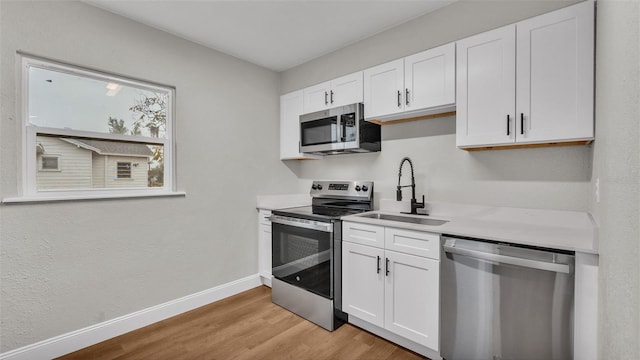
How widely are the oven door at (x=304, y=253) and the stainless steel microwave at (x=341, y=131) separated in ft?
2.74

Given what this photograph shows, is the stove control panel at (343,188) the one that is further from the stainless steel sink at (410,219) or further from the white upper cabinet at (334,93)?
the white upper cabinet at (334,93)

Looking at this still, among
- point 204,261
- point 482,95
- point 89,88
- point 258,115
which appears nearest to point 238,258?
point 204,261

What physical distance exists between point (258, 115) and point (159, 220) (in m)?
1.60

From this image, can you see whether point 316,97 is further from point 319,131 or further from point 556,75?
point 556,75

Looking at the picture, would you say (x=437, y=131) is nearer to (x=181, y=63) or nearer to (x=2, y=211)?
(x=181, y=63)

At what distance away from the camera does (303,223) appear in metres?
2.54

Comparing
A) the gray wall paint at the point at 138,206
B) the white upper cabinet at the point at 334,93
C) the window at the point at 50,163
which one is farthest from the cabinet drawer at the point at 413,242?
the window at the point at 50,163

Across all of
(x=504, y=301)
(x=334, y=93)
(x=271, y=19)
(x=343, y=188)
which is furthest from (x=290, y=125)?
(x=504, y=301)

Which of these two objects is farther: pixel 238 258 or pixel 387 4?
pixel 238 258

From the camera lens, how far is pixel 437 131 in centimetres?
242

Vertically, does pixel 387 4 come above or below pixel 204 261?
above

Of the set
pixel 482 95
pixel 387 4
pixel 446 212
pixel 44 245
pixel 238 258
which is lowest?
pixel 238 258

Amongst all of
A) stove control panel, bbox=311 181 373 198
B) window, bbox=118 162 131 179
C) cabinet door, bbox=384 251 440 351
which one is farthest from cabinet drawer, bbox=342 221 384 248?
window, bbox=118 162 131 179

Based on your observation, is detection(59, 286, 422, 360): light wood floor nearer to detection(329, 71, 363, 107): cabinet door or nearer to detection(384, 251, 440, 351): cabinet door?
detection(384, 251, 440, 351): cabinet door
